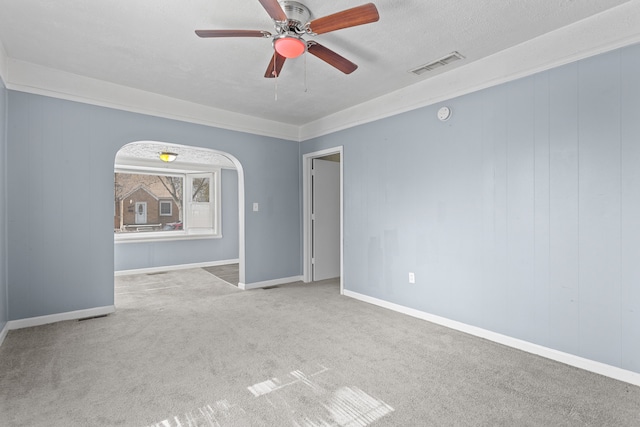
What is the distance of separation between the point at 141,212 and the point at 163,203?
0.46 m

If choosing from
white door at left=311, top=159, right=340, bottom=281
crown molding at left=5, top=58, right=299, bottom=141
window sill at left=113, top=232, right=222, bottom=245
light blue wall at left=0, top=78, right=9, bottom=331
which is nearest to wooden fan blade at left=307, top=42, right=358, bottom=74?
crown molding at left=5, top=58, right=299, bottom=141

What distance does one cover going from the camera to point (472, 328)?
3066 millimetres

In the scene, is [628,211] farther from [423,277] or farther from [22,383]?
[22,383]

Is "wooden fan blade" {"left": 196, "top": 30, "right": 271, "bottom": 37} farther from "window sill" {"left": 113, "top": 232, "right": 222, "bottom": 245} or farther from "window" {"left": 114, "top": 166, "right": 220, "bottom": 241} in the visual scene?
"window sill" {"left": 113, "top": 232, "right": 222, "bottom": 245}

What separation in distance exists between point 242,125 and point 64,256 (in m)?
2.77

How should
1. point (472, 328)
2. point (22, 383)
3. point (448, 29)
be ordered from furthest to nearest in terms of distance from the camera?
point (472, 328) → point (448, 29) → point (22, 383)

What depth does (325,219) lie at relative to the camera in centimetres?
550

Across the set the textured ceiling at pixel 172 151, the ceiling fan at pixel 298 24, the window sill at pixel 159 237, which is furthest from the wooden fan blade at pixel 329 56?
the window sill at pixel 159 237

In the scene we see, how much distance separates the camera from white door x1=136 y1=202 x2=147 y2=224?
21.5 feet

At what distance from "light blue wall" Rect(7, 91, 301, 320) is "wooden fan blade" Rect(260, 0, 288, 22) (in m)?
2.79

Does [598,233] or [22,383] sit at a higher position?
[598,233]

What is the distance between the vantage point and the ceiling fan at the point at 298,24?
1.85m

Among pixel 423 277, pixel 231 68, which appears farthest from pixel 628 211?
pixel 231 68

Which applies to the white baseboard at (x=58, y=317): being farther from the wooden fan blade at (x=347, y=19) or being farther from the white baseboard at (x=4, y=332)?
the wooden fan blade at (x=347, y=19)
